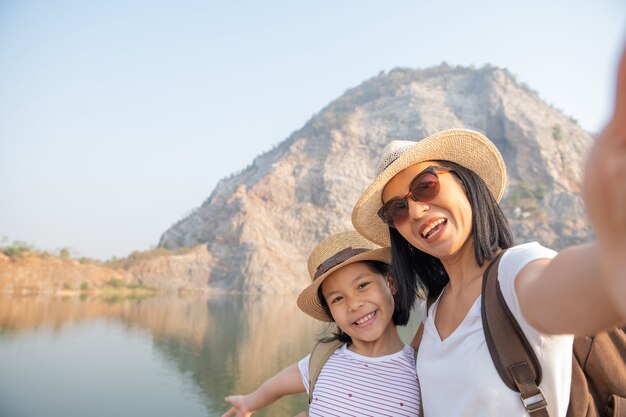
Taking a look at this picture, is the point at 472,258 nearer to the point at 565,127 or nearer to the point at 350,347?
the point at 350,347

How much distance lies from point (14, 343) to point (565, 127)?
54.3m

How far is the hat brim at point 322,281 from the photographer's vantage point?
2374 mm

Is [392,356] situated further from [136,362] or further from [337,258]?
[136,362]

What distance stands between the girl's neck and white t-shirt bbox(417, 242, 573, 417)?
2.12 ft

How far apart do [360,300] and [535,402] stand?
4.05 feet

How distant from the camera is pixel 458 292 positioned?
1.71 metres

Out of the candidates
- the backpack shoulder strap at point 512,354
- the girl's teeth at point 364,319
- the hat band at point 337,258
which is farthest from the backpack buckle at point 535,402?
the hat band at point 337,258

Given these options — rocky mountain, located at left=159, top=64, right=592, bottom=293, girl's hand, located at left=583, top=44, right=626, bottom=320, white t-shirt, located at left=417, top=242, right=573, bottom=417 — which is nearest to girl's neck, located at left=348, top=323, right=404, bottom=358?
white t-shirt, located at left=417, top=242, right=573, bottom=417

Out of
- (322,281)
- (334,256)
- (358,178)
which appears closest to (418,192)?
(334,256)

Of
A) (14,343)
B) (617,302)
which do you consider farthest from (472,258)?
(14,343)

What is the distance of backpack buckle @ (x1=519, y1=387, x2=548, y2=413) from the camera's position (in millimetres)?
1194

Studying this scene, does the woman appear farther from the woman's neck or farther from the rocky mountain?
the rocky mountain

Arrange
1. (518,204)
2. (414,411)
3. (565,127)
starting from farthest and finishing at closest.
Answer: (565,127)
(518,204)
(414,411)

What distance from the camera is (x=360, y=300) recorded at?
238 cm
